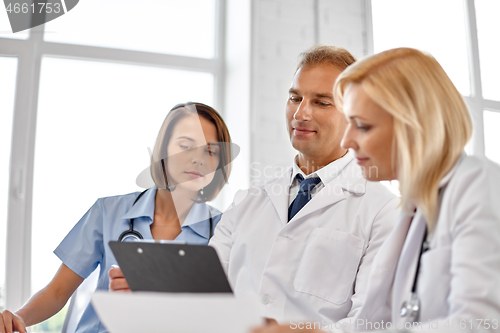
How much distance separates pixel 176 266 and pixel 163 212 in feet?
2.67

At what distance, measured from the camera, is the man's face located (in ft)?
4.33

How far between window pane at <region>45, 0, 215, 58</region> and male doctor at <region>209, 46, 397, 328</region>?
1.35 m

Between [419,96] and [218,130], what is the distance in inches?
34.7

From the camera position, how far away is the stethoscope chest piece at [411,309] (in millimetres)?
739

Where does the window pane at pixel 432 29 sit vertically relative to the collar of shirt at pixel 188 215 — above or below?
above

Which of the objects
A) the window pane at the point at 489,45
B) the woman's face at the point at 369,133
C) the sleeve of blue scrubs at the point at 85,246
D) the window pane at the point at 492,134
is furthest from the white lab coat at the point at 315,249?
the window pane at the point at 489,45

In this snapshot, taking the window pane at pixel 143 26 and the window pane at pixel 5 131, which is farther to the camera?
the window pane at pixel 143 26

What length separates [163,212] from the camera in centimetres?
155

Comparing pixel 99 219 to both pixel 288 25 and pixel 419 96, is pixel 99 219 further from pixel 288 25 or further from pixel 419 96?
pixel 288 25

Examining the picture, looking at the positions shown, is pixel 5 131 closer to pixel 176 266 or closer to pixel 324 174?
pixel 324 174

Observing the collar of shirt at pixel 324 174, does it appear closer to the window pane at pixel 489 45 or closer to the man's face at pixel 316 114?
the man's face at pixel 316 114

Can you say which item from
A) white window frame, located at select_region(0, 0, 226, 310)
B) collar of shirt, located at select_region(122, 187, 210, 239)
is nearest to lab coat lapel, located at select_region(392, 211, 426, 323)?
collar of shirt, located at select_region(122, 187, 210, 239)

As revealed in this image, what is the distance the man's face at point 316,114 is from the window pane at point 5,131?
1.61 meters

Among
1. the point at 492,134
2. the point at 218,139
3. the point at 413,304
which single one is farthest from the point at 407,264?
the point at 492,134
